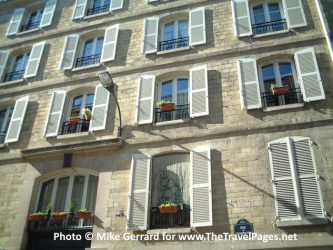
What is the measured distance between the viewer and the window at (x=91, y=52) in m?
11.1

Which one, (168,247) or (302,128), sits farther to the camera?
(302,128)

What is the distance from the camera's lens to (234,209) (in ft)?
23.4

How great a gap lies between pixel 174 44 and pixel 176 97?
78.7 inches

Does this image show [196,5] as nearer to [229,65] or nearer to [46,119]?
[229,65]

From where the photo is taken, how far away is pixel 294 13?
957 centimetres

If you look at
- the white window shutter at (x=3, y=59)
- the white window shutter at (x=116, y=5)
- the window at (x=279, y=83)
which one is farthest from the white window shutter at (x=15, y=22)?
the window at (x=279, y=83)

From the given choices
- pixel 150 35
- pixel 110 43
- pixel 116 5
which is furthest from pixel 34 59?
pixel 150 35

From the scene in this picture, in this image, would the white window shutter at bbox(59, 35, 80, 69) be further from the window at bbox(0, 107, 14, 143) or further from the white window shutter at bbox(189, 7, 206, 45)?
the white window shutter at bbox(189, 7, 206, 45)

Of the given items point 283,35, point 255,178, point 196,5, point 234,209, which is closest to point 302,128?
point 255,178

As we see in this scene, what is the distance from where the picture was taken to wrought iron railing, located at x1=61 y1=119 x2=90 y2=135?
31.4 ft

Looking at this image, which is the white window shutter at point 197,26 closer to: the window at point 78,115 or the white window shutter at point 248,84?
the white window shutter at point 248,84

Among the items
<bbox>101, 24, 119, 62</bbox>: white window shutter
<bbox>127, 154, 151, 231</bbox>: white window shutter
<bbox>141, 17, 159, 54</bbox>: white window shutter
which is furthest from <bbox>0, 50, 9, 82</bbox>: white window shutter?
<bbox>127, 154, 151, 231</bbox>: white window shutter

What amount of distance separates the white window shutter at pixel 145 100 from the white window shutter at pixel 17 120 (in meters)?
3.63

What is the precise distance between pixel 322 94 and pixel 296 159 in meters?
1.73
